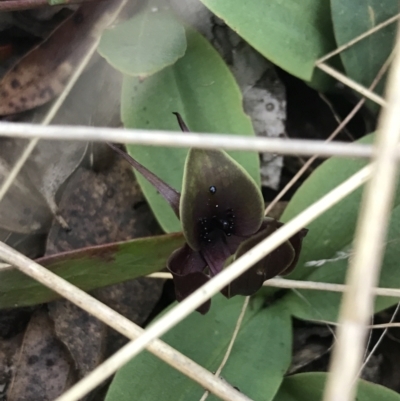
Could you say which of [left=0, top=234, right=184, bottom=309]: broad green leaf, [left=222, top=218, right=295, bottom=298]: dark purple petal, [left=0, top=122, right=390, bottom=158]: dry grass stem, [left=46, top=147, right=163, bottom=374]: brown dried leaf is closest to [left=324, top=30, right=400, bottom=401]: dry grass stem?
[left=0, top=122, right=390, bottom=158]: dry grass stem

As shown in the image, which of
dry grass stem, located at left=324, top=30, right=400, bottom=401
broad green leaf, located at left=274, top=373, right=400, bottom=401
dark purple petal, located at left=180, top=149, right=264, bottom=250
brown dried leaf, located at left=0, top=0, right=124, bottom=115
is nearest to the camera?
dry grass stem, located at left=324, top=30, right=400, bottom=401

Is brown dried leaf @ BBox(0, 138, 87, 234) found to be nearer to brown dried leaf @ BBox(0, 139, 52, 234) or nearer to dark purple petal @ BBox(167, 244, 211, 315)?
brown dried leaf @ BBox(0, 139, 52, 234)

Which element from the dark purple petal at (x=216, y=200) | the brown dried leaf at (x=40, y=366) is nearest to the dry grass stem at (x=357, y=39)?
the dark purple petal at (x=216, y=200)

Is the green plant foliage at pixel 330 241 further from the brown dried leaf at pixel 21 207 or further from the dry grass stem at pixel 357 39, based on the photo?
the brown dried leaf at pixel 21 207

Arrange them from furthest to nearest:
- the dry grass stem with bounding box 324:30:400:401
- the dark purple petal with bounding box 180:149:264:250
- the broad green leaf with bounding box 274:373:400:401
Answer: the broad green leaf with bounding box 274:373:400:401 → the dark purple petal with bounding box 180:149:264:250 → the dry grass stem with bounding box 324:30:400:401

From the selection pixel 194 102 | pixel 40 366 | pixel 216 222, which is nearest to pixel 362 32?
pixel 194 102

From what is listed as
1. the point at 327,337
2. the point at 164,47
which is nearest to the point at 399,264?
the point at 327,337

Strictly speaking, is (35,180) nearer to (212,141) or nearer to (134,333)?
(134,333)
